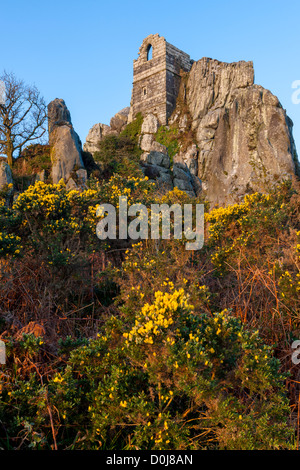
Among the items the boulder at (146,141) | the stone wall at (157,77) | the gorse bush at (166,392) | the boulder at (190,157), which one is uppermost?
the stone wall at (157,77)

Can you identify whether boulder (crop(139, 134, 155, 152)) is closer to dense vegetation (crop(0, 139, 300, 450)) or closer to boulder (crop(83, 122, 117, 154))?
boulder (crop(83, 122, 117, 154))

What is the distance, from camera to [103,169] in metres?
22.5

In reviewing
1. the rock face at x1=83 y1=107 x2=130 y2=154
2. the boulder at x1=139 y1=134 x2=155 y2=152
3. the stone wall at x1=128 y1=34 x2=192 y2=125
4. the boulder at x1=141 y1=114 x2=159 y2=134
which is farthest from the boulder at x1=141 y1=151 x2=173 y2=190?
the rock face at x1=83 y1=107 x2=130 y2=154

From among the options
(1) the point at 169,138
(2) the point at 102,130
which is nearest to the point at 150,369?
(1) the point at 169,138

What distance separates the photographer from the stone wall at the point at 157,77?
1243 inches

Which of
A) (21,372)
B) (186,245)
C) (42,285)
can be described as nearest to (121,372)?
(21,372)

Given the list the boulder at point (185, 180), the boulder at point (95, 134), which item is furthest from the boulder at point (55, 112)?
the boulder at point (185, 180)

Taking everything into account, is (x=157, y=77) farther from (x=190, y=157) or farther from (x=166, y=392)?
(x=166, y=392)

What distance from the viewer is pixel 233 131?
65.1ft

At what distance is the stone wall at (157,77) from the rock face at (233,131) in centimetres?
115

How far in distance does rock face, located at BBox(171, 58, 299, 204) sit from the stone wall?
1150mm

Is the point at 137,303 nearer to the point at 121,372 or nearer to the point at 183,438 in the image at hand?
the point at 121,372

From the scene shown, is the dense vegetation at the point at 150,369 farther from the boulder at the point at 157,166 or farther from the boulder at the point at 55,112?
the boulder at the point at 55,112

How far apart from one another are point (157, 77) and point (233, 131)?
15.7 metres
